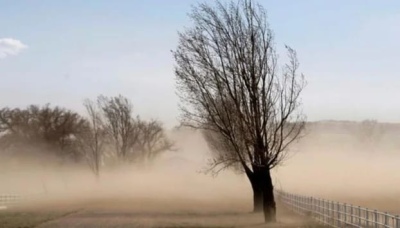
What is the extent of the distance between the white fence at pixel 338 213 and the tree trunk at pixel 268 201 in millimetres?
2095

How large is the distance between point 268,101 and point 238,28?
473 cm

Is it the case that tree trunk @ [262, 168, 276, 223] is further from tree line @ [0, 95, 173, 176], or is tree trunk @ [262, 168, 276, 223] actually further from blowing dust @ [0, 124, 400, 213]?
tree line @ [0, 95, 173, 176]

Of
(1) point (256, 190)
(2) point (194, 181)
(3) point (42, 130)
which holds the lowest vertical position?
(1) point (256, 190)

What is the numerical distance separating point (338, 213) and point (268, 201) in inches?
328

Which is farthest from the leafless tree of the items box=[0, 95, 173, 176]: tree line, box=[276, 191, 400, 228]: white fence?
box=[276, 191, 400, 228]: white fence

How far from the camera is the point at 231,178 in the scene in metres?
124

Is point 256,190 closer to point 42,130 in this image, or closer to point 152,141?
point 42,130

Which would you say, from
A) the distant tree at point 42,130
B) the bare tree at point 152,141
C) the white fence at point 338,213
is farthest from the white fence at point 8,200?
the bare tree at point 152,141

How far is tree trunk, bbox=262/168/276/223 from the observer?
36406mm

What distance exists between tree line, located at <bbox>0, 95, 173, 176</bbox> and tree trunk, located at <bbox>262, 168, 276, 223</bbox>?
201 ft

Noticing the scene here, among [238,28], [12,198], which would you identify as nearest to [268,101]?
[238,28]

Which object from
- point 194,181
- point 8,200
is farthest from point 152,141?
point 8,200

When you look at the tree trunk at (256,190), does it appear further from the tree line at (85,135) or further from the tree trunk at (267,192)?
the tree line at (85,135)

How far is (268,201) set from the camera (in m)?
36.9
